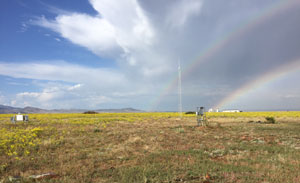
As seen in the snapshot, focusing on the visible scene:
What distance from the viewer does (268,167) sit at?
8828mm

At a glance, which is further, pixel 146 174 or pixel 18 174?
pixel 18 174

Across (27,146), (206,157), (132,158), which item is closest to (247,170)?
(206,157)

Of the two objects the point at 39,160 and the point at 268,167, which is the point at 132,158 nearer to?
the point at 39,160

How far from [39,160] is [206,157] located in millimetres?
8752

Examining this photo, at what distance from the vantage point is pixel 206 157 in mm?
10883

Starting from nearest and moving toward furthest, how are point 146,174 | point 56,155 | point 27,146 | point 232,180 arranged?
1. point 232,180
2. point 146,174
3. point 56,155
4. point 27,146

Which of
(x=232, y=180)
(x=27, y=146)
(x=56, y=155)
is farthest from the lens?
(x=27, y=146)

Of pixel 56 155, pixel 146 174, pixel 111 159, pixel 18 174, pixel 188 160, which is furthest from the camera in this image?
pixel 56 155

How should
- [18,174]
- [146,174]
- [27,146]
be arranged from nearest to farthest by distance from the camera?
[146,174]
[18,174]
[27,146]

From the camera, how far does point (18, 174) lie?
8531 mm

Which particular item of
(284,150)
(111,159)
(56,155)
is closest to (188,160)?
(111,159)

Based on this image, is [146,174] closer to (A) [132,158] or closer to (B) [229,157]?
(A) [132,158]

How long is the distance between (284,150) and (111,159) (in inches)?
403

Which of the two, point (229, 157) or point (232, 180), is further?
point (229, 157)
